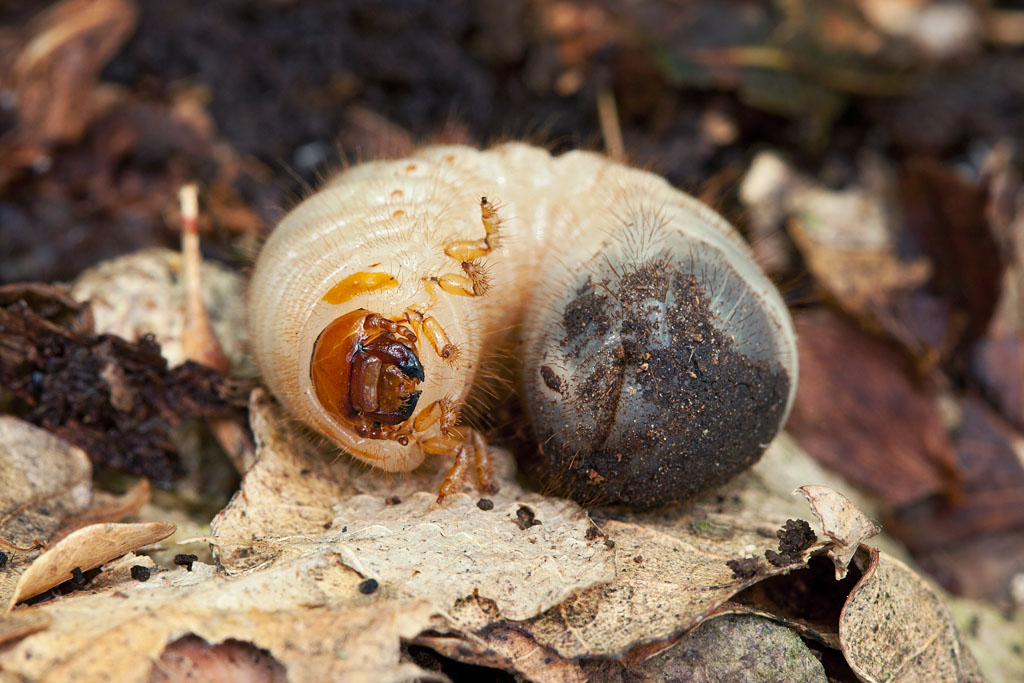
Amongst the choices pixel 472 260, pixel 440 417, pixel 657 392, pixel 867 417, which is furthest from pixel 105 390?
pixel 867 417

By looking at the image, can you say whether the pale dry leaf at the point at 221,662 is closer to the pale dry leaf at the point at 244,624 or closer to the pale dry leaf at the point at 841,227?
the pale dry leaf at the point at 244,624

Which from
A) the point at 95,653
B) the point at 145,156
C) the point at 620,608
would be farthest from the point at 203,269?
the point at 620,608

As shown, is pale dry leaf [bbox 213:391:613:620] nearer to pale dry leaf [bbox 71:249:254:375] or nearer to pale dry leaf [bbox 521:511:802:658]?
pale dry leaf [bbox 521:511:802:658]

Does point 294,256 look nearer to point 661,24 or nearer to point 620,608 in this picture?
point 620,608

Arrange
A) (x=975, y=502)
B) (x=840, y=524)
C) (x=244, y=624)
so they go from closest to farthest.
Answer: (x=244, y=624) < (x=840, y=524) < (x=975, y=502)

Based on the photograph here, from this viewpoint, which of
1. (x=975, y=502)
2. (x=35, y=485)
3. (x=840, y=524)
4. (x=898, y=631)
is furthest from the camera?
(x=975, y=502)

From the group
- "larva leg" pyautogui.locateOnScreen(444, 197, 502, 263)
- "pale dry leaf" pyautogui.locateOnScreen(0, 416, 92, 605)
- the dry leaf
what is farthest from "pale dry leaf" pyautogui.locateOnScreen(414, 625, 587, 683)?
the dry leaf

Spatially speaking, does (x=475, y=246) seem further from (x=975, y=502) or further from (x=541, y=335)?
(x=975, y=502)

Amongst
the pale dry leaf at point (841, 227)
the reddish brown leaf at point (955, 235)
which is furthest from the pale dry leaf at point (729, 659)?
the reddish brown leaf at point (955, 235)
